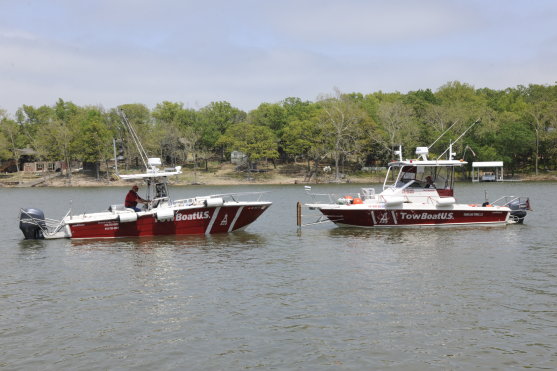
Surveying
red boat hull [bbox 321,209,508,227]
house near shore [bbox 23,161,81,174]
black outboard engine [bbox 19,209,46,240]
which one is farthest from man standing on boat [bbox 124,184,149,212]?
house near shore [bbox 23,161,81,174]

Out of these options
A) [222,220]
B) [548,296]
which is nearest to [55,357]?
[548,296]

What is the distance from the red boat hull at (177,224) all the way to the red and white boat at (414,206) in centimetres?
468

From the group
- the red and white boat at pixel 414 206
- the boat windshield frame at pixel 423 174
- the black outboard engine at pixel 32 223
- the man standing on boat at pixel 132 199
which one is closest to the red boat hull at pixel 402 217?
the red and white boat at pixel 414 206

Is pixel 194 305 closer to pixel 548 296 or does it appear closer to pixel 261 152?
pixel 548 296

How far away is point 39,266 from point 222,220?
9.94 m

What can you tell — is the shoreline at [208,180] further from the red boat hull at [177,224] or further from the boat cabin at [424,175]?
the red boat hull at [177,224]

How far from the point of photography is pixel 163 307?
51.9ft

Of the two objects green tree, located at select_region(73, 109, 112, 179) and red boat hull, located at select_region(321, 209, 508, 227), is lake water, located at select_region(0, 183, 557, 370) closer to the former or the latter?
red boat hull, located at select_region(321, 209, 508, 227)

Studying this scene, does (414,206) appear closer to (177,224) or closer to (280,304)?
(177,224)

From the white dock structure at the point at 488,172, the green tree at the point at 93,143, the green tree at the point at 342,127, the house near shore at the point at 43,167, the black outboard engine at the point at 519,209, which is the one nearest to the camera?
the black outboard engine at the point at 519,209

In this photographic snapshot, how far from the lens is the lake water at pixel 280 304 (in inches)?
476

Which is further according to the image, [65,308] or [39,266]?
[39,266]

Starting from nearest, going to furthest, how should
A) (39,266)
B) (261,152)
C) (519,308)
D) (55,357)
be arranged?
(55,357)
(519,308)
(39,266)
(261,152)

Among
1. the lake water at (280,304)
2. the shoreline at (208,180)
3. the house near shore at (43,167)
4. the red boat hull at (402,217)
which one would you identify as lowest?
the lake water at (280,304)
